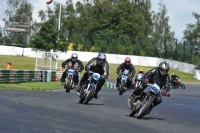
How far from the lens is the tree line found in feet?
183

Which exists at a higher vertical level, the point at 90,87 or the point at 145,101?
the point at 90,87

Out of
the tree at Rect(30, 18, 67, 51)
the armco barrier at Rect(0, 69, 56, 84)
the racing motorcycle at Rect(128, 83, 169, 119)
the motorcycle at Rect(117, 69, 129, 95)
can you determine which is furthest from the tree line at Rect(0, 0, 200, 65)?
the racing motorcycle at Rect(128, 83, 169, 119)

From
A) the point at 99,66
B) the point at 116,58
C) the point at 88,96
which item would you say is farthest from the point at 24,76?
the point at 116,58

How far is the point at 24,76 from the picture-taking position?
35969 mm

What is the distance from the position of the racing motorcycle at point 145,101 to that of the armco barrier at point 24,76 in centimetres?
1804

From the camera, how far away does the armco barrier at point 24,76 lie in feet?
108

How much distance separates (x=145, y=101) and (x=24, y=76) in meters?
21.9

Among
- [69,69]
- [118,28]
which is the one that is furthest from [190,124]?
[118,28]

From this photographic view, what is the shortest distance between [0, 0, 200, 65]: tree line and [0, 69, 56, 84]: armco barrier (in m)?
13.4

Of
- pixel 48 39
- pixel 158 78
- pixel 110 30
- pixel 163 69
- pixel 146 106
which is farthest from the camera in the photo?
pixel 110 30

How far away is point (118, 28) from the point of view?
9512 centimetres

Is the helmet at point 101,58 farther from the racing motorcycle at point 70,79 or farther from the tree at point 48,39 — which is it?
the tree at point 48,39

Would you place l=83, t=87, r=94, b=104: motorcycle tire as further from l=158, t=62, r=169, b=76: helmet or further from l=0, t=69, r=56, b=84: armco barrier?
l=0, t=69, r=56, b=84: armco barrier

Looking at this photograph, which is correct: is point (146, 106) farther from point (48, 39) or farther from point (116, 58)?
point (116, 58)
